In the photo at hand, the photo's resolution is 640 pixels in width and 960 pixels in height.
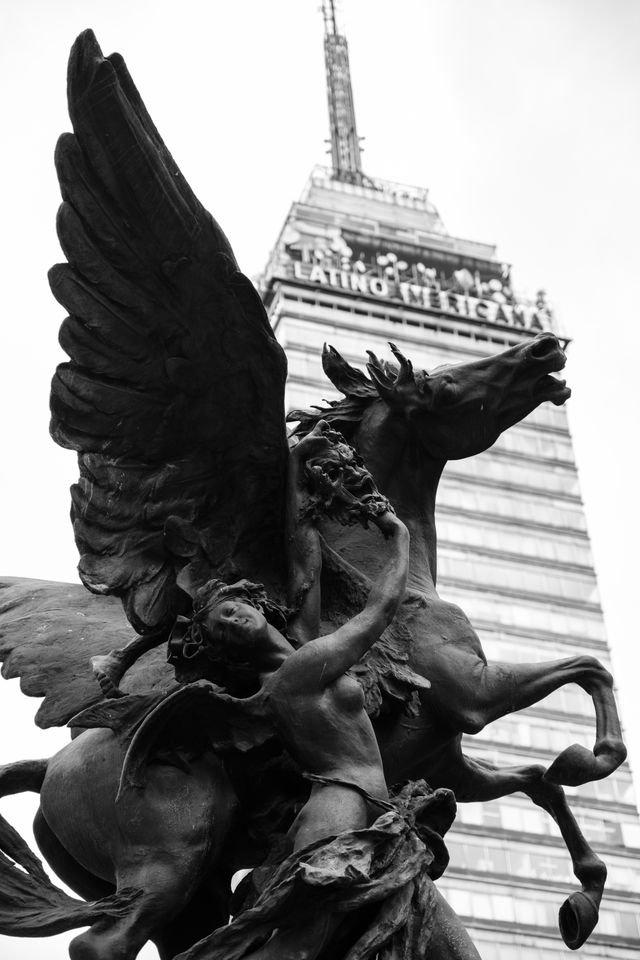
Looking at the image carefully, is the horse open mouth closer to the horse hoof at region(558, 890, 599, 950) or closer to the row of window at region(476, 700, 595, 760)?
the horse hoof at region(558, 890, 599, 950)

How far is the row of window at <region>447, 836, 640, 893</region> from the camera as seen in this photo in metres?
50.0

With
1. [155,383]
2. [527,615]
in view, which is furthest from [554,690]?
[527,615]

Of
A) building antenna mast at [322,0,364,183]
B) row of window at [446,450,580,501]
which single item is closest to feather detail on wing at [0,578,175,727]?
row of window at [446,450,580,501]

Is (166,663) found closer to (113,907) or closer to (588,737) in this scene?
(113,907)

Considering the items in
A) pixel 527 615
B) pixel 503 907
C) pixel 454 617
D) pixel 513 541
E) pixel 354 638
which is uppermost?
pixel 513 541

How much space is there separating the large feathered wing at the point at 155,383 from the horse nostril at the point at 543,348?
1.43m

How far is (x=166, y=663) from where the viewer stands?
732 cm

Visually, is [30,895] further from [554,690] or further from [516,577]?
[516,577]

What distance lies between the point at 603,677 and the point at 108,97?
133 inches

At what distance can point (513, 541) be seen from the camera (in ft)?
202

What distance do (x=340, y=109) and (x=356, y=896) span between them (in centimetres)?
7757

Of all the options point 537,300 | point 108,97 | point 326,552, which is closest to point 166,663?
point 326,552

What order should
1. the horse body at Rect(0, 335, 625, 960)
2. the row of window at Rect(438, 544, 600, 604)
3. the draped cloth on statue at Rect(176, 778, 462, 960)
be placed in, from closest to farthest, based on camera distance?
the draped cloth on statue at Rect(176, 778, 462, 960) < the horse body at Rect(0, 335, 625, 960) < the row of window at Rect(438, 544, 600, 604)

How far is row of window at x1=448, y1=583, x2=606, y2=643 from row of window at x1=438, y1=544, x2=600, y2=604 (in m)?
0.51
